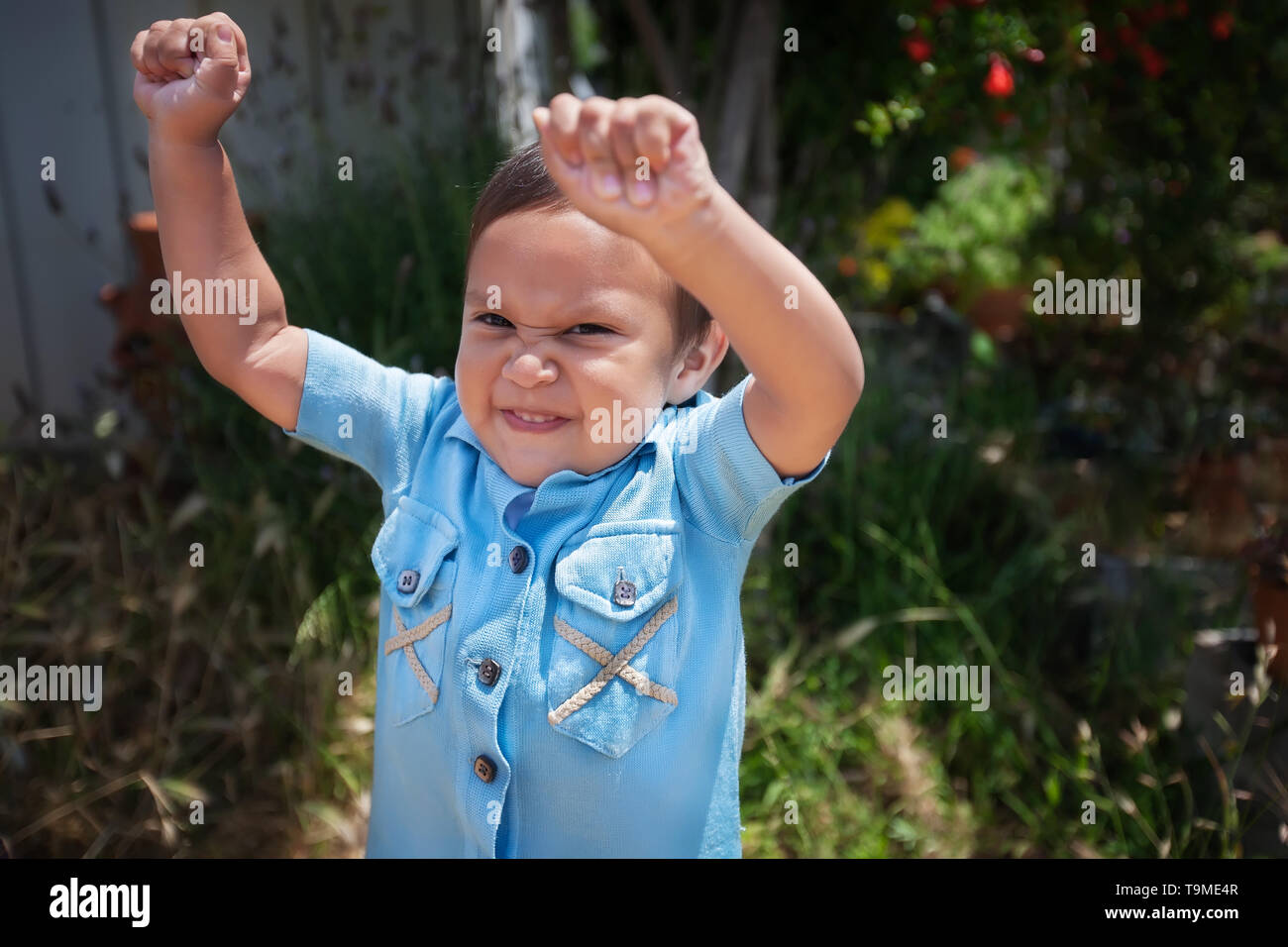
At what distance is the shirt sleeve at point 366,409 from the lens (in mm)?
1450

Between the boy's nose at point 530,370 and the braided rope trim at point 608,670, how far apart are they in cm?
30

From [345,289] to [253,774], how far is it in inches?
52.8

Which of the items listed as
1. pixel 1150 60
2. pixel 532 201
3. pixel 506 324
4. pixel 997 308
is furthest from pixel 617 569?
pixel 997 308

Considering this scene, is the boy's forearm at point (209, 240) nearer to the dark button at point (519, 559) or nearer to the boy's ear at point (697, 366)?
the dark button at point (519, 559)

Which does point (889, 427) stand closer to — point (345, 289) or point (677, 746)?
point (345, 289)

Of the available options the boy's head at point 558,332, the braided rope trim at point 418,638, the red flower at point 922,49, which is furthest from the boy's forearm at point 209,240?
the red flower at point 922,49

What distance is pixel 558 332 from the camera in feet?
4.30

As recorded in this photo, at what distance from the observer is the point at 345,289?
3109mm

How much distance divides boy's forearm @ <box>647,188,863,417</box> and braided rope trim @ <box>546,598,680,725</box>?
1.17 feet

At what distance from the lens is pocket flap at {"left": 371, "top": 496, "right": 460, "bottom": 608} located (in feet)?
4.65

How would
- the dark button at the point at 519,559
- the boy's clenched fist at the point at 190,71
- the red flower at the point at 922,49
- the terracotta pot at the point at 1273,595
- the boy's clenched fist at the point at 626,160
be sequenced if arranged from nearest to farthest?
1. the boy's clenched fist at the point at 626,160
2. the boy's clenched fist at the point at 190,71
3. the dark button at the point at 519,559
4. the terracotta pot at the point at 1273,595
5. the red flower at the point at 922,49

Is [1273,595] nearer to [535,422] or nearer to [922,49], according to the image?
[922,49]

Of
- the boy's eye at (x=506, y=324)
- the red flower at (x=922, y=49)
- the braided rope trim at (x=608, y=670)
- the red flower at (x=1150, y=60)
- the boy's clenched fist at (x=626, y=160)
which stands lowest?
the braided rope trim at (x=608, y=670)

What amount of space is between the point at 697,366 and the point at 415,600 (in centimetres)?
47
